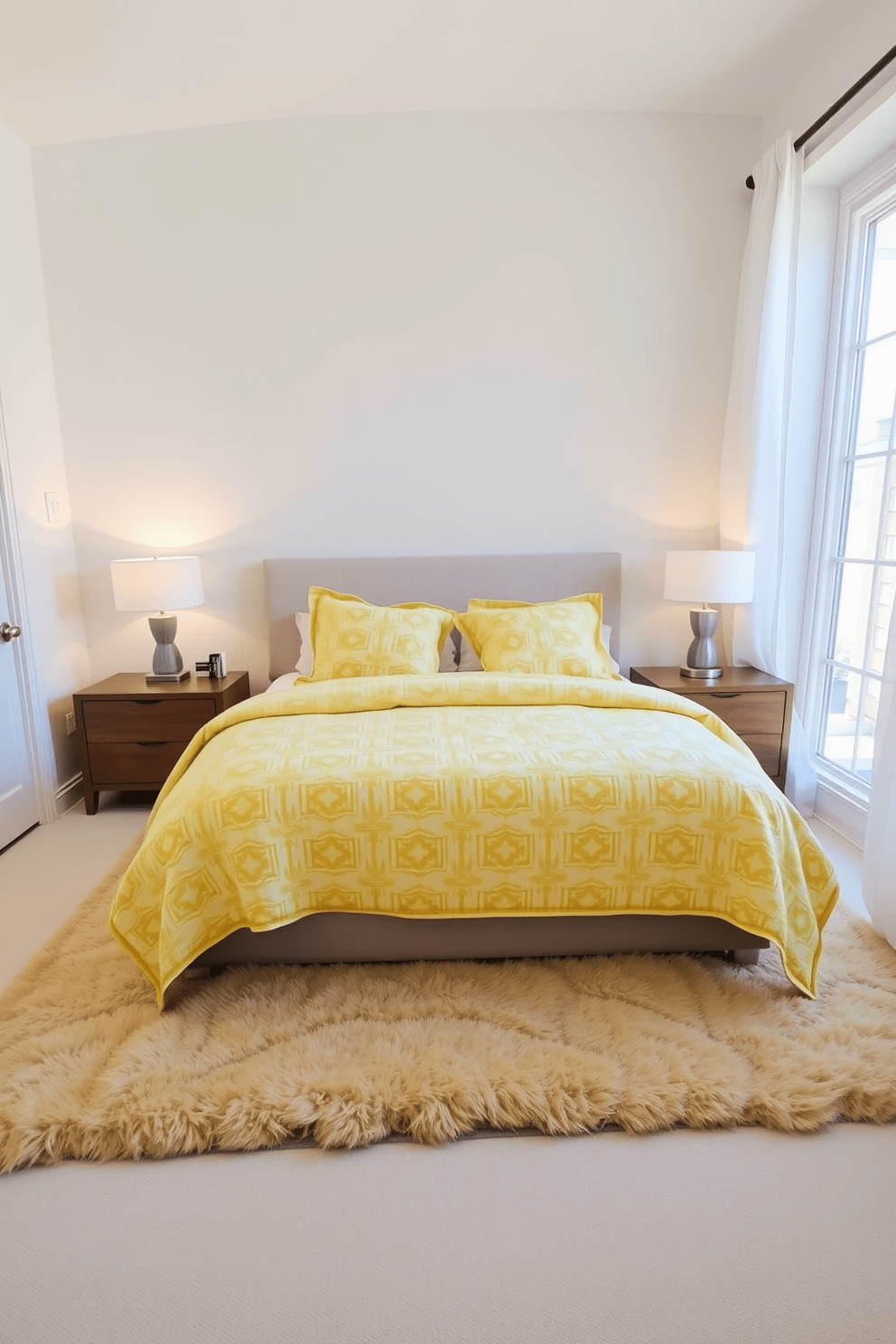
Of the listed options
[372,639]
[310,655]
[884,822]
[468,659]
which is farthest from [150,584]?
[884,822]

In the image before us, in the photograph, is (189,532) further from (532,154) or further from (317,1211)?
(317,1211)

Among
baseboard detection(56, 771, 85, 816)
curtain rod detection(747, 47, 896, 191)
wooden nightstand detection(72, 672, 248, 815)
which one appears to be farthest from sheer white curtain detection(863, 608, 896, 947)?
baseboard detection(56, 771, 85, 816)

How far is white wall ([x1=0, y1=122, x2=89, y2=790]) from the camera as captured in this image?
3104 mm

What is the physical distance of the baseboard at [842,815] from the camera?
2.88 meters

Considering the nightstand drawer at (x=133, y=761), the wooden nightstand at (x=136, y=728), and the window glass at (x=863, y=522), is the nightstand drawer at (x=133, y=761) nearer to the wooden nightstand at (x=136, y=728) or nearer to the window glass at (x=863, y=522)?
the wooden nightstand at (x=136, y=728)

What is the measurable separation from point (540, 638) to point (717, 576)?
2.59 ft

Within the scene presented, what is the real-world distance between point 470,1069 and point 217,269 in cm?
332

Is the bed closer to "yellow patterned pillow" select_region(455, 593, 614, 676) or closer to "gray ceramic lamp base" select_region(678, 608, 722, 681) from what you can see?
"yellow patterned pillow" select_region(455, 593, 614, 676)

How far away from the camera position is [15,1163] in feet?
4.92

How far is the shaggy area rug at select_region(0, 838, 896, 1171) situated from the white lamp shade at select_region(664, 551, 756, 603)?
1.51 metres


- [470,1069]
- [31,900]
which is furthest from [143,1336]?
[31,900]

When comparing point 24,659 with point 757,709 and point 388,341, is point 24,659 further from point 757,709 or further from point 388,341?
point 757,709

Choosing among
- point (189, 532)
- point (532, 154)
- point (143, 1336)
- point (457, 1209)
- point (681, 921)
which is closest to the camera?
point (143, 1336)

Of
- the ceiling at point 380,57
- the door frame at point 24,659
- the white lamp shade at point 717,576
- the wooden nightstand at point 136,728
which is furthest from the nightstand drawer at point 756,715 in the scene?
the door frame at point 24,659
